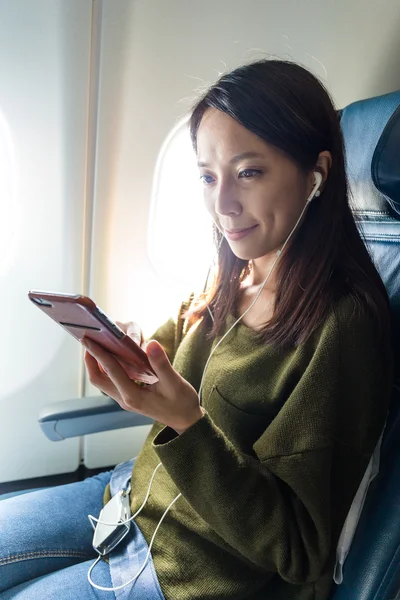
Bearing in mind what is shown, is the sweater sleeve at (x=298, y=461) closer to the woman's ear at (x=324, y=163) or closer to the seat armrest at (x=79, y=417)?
the woman's ear at (x=324, y=163)

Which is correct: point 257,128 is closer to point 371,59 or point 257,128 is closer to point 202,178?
point 202,178

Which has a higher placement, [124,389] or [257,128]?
[257,128]

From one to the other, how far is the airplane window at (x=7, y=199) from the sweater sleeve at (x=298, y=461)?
0.89 metres

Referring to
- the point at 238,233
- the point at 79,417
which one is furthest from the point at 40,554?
the point at 238,233

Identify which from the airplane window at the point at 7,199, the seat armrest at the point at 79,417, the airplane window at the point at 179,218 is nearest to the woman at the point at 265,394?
the seat armrest at the point at 79,417

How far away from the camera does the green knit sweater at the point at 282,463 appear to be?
753mm

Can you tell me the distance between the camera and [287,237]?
3.07 feet

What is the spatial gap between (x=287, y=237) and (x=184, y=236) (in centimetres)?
68

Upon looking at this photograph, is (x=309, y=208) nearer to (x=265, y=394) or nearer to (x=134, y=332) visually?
(x=265, y=394)

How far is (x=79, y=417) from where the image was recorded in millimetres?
1232

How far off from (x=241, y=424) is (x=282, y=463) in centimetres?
15

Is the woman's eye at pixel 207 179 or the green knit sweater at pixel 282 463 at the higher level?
the woman's eye at pixel 207 179

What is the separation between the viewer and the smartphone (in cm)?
67

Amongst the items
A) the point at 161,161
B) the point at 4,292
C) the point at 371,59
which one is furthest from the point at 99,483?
the point at 371,59
